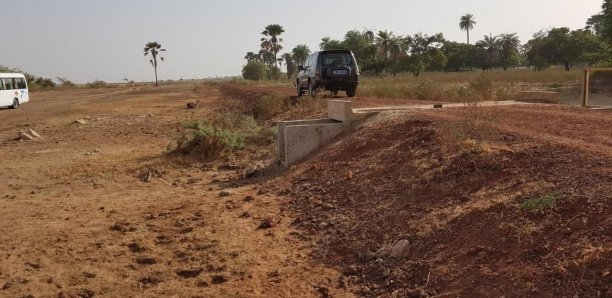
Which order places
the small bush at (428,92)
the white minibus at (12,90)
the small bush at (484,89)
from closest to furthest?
the small bush at (484,89) < the small bush at (428,92) < the white minibus at (12,90)

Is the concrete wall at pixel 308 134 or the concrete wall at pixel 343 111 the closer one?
the concrete wall at pixel 308 134

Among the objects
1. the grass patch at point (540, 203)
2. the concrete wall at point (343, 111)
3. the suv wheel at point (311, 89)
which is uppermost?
the suv wheel at point (311, 89)

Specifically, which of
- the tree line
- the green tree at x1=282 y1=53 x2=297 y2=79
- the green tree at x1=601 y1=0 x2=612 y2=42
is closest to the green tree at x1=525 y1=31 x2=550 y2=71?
the tree line

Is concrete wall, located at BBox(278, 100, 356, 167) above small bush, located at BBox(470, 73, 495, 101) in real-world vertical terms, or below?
below

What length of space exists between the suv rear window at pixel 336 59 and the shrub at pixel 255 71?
286ft

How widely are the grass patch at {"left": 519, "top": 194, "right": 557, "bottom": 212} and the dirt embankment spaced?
1cm

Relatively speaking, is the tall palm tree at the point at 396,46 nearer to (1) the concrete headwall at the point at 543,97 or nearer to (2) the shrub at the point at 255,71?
(2) the shrub at the point at 255,71

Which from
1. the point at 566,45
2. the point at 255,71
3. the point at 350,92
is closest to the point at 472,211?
the point at 350,92

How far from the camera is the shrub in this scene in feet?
347

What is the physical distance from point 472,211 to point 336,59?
1386cm

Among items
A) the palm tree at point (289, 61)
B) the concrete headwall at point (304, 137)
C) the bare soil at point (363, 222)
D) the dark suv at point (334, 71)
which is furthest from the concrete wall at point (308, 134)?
the palm tree at point (289, 61)

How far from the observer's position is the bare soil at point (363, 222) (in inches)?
161

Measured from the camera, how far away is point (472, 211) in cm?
498

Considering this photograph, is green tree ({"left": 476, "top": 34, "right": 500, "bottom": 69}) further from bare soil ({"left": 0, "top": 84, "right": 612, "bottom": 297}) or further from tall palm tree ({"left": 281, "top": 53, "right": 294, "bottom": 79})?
bare soil ({"left": 0, "top": 84, "right": 612, "bottom": 297})
